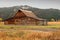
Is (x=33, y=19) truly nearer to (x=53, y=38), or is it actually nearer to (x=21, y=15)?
(x=21, y=15)

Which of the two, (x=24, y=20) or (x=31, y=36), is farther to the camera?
(x=24, y=20)

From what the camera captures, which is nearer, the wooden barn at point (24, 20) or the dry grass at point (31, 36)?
the dry grass at point (31, 36)

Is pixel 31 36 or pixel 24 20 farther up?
pixel 31 36

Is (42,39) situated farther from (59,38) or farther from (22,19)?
(22,19)

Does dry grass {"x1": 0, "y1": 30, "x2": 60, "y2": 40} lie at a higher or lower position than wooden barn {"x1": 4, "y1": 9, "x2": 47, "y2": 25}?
higher

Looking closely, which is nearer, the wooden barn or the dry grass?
the dry grass

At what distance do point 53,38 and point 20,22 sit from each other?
129 feet

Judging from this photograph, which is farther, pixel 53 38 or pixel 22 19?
pixel 22 19

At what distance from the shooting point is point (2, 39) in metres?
14.7

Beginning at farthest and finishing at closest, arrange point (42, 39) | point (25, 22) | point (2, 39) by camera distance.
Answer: point (25, 22), point (42, 39), point (2, 39)

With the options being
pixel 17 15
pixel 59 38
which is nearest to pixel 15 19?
pixel 17 15

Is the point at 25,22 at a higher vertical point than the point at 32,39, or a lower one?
lower

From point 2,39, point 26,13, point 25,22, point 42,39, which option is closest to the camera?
point 2,39

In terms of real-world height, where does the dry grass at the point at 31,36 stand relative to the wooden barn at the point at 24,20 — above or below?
above
